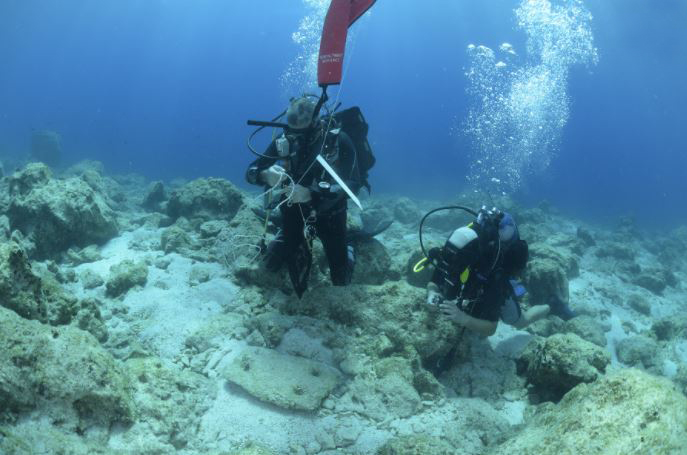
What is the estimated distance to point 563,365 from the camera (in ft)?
13.3

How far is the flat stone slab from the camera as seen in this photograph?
11.2 ft

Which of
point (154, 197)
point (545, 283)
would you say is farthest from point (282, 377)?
point (154, 197)

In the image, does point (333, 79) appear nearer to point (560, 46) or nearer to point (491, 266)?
point (491, 266)

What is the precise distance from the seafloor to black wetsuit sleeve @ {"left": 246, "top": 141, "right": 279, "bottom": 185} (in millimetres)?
1254

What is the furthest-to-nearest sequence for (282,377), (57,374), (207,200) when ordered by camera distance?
(207,200) → (282,377) → (57,374)

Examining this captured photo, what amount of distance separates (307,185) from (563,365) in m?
3.51

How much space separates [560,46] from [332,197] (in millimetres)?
47323

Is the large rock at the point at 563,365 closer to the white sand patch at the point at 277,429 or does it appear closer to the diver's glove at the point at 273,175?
the white sand patch at the point at 277,429

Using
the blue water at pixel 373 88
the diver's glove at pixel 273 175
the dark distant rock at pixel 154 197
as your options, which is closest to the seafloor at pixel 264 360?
the diver's glove at pixel 273 175

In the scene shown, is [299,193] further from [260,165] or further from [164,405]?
[164,405]

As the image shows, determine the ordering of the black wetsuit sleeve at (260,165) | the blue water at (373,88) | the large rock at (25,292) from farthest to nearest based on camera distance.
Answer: the blue water at (373,88), the black wetsuit sleeve at (260,165), the large rock at (25,292)

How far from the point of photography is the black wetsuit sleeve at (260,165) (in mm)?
4922

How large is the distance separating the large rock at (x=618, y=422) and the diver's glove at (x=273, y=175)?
11.2ft

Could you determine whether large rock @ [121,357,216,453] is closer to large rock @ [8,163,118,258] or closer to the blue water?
large rock @ [8,163,118,258]
